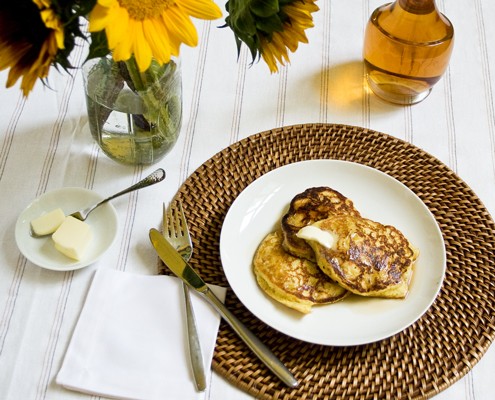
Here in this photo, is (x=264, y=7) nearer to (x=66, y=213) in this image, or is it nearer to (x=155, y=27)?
(x=155, y=27)

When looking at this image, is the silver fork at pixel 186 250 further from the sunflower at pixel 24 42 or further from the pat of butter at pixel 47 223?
the sunflower at pixel 24 42

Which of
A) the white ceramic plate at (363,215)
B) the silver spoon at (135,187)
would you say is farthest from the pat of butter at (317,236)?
the silver spoon at (135,187)

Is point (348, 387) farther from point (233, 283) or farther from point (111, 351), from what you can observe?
point (111, 351)

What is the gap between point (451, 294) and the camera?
3.68 ft

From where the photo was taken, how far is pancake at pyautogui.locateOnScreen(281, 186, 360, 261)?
1.09 meters

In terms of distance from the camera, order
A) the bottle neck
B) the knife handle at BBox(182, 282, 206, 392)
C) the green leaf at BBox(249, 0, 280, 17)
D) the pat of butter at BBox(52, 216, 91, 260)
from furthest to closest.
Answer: the bottle neck
the pat of butter at BBox(52, 216, 91, 260)
the knife handle at BBox(182, 282, 206, 392)
the green leaf at BBox(249, 0, 280, 17)

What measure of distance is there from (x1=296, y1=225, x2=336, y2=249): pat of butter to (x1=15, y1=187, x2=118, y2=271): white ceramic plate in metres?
0.36

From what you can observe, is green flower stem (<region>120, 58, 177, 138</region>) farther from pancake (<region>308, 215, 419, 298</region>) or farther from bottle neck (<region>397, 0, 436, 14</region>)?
bottle neck (<region>397, 0, 436, 14</region>)

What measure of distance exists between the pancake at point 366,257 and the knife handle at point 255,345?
0.52ft

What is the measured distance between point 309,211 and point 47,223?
1.53ft

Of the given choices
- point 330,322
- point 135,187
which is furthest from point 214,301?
point 135,187

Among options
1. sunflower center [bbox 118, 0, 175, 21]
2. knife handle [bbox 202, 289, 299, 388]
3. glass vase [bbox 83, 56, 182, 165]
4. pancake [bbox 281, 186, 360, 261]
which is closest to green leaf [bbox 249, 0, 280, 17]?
sunflower center [bbox 118, 0, 175, 21]

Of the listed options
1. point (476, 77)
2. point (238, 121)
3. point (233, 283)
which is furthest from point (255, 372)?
point (476, 77)

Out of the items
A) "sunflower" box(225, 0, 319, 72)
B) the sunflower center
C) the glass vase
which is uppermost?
the sunflower center
